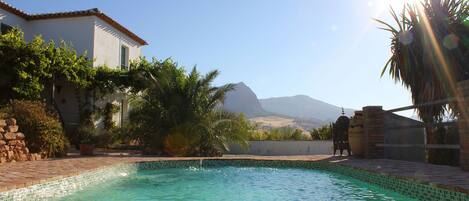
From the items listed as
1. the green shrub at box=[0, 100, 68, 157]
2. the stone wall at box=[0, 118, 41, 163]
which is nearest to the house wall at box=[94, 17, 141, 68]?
the green shrub at box=[0, 100, 68, 157]

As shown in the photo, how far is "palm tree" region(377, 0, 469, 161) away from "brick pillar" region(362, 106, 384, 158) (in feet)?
3.84

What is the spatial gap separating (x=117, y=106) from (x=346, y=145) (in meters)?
11.1

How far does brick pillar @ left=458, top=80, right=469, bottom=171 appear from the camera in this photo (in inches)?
285

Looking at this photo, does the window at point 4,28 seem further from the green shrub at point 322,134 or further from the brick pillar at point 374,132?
the brick pillar at point 374,132

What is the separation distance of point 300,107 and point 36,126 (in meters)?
160

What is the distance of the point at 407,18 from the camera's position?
1287cm

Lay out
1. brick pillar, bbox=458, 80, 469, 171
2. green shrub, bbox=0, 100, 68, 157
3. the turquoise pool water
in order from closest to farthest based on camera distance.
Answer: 1. the turquoise pool water
2. brick pillar, bbox=458, 80, 469, 171
3. green shrub, bbox=0, 100, 68, 157

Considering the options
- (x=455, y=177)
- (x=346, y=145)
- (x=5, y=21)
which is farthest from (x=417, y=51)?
(x=5, y=21)

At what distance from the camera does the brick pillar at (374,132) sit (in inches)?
458

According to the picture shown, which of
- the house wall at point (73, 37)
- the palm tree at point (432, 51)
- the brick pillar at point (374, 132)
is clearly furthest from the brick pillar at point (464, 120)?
the house wall at point (73, 37)

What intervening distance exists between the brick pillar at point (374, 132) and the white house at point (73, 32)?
12.1 meters

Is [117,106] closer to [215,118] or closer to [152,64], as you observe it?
[152,64]

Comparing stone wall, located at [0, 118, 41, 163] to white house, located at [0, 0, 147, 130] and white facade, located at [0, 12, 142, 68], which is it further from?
white facade, located at [0, 12, 142, 68]

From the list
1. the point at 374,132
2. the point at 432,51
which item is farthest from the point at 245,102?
the point at 374,132
